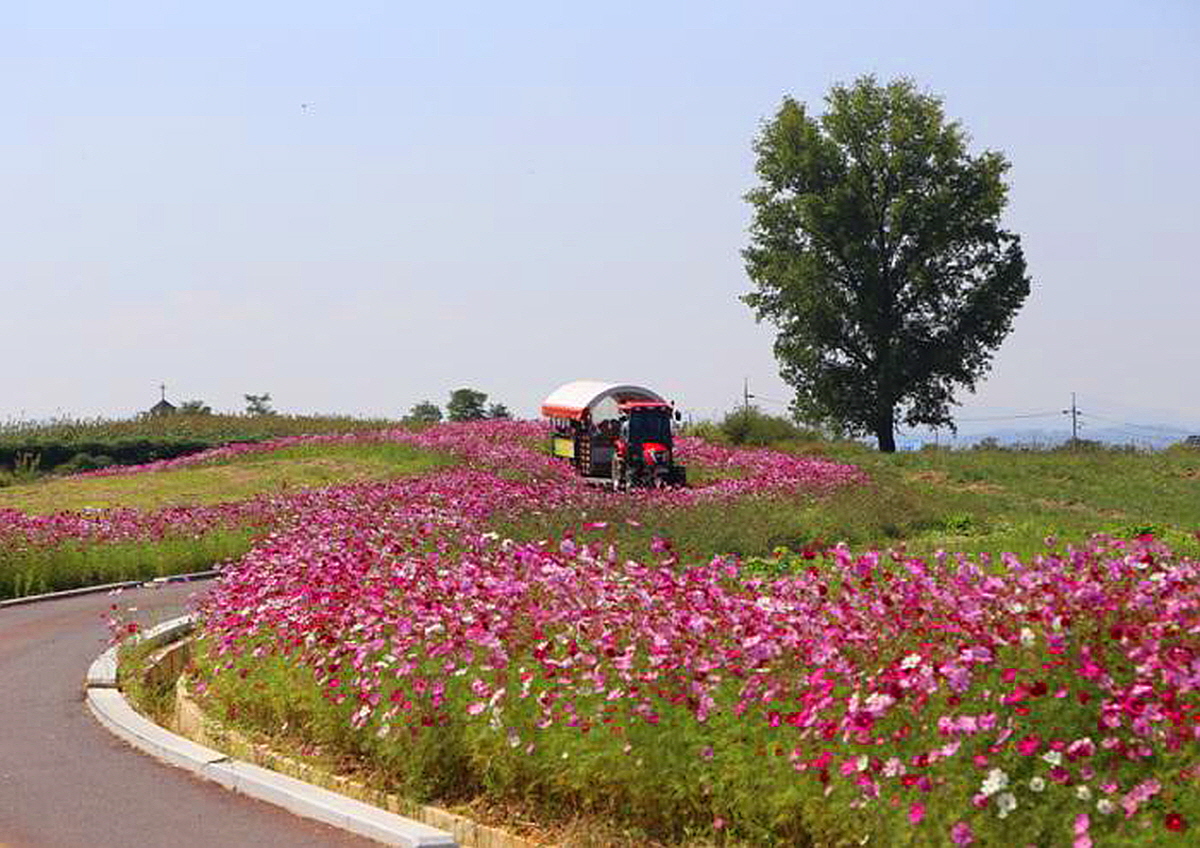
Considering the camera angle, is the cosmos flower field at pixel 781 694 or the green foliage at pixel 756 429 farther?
the green foliage at pixel 756 429

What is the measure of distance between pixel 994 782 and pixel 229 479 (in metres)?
39.6

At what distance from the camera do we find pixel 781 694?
7.79 metres

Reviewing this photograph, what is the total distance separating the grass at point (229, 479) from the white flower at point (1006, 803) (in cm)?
3206

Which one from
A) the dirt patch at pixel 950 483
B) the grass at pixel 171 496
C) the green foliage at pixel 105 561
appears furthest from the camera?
the dirt patch at pixel 950 483

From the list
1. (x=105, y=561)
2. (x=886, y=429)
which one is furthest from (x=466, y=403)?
(x=105, y=561)

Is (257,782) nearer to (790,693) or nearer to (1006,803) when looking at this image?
(790,693)

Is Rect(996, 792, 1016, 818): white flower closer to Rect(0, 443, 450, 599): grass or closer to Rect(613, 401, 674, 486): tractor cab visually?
Rect(0, 443, 450, 599): grass

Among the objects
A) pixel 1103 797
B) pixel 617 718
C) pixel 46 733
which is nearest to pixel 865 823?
pixel 1103 797

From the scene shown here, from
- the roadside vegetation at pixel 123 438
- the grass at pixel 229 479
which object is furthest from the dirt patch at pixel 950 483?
the roadside vegetation at pixel 123 438

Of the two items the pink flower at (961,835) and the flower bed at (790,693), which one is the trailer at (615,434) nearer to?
the flower bed at (790,693)

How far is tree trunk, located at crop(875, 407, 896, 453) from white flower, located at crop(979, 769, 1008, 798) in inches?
2198

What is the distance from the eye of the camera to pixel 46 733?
13.0 meters

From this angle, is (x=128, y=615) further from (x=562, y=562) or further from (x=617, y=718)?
(x=617, y=718)

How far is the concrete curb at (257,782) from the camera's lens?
28.2 ft
